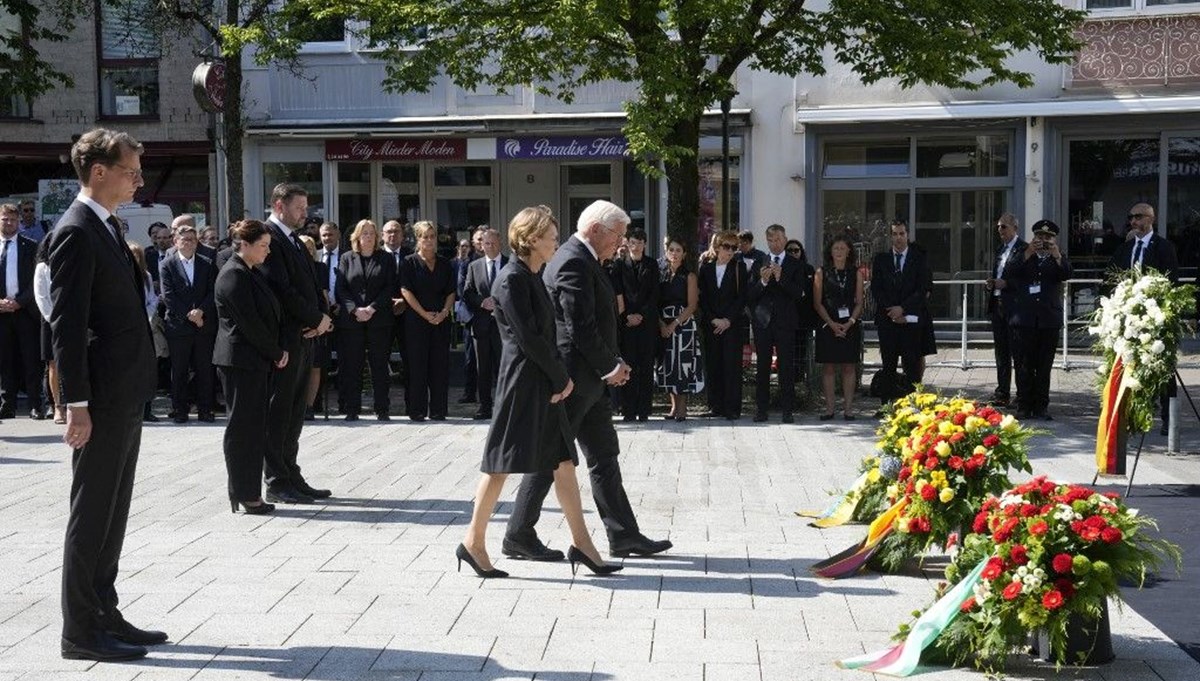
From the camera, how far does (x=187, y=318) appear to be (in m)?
14.8

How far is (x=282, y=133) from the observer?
25.8 m

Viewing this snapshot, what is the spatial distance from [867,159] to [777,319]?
9.72 m

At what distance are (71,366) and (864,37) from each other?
11.9 meters

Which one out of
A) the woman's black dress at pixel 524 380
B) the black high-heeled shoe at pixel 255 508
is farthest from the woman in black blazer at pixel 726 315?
the woman's black dress at pixel 524 380

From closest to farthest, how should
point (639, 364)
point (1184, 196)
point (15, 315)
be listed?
point (639, 364) → point (15, 315) → point (1184, 196)

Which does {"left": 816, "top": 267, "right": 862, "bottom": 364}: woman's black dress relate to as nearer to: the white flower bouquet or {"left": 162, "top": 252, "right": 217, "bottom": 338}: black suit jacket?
the white flower bouquet

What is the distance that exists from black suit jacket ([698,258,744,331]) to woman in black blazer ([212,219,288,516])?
6.03m

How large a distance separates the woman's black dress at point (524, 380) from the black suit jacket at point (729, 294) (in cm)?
713

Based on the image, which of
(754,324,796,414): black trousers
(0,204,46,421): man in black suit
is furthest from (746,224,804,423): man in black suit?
(0,204,46,421): man in black suit

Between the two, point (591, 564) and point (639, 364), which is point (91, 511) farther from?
point (639, 364)

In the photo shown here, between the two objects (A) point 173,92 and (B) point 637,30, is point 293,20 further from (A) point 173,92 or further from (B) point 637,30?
(A) point 173,92

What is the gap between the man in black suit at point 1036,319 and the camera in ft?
47.2

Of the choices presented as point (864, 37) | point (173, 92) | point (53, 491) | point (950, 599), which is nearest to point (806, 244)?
point (864, 37)

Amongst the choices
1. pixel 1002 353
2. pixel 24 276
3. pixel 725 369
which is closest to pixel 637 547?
pixel 725 369
